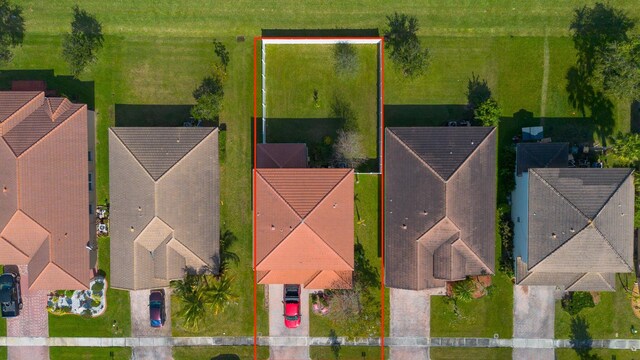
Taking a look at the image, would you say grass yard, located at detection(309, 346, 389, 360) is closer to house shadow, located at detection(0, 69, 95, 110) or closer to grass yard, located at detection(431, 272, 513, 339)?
grass yard, located at detection(431, 272, 513, 339)

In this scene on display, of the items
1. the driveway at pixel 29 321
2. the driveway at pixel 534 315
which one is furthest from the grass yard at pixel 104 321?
the driveway at pixel 534 315

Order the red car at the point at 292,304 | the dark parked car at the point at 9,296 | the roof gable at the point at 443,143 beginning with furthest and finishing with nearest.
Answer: the dark parked car at the point at 9,296
the red car at the point at 292,304
the roof gable at the point at 443,143

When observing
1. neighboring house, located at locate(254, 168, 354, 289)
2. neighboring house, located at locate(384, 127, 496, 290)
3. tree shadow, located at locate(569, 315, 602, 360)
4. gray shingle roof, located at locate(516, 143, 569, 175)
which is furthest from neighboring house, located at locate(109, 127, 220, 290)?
tree shadow, located at locate(569, 315, 602, 360)

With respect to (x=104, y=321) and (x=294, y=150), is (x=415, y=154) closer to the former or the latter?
(x=294, y=150)

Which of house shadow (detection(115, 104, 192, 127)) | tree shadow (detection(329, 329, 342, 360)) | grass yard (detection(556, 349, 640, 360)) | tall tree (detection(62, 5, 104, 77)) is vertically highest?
tall tree (detection(62, 5, 104, 77))

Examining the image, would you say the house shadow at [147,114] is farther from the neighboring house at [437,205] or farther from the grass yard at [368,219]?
the neighboring house at [437,205]

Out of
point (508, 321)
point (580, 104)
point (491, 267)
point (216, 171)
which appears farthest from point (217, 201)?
point (580, 104)
